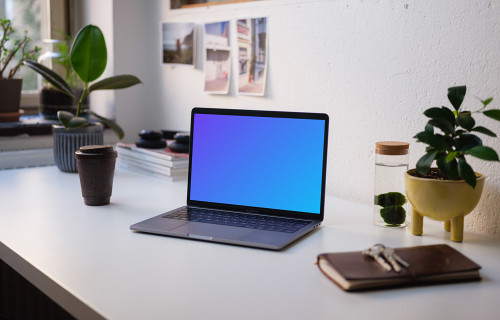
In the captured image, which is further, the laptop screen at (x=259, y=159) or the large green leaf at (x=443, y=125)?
the laptop screen at (x=259, y=159)

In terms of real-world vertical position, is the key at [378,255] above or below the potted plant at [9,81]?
below

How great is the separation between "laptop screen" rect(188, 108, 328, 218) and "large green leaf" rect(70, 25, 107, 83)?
0.49m

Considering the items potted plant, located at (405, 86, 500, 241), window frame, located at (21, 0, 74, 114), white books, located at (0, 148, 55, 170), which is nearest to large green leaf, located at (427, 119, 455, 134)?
potted plant, located at (405, 86, 500, 241)

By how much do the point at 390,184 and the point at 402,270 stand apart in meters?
0.37

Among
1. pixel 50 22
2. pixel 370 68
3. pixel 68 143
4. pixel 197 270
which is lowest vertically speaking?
pixel 197 270

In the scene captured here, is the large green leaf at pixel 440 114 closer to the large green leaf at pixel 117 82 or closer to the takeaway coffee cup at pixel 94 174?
the takeaway coffee cup at pixel 94 174

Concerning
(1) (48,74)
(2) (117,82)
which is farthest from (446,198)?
(1) (48,74)

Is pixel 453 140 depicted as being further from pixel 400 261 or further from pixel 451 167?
pixel 400 261

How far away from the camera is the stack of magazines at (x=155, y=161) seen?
62.4 inches

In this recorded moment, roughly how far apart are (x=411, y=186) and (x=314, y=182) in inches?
7.9

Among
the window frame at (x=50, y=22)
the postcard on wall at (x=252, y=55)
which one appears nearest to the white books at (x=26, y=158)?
the window frame at (x=50, y=22)

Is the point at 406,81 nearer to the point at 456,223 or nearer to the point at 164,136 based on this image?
the point at 456,223

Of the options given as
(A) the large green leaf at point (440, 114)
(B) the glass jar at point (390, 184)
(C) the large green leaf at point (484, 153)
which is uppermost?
(A) the large green leaf at point (440, 114)

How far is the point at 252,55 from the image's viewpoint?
64.0 inches
